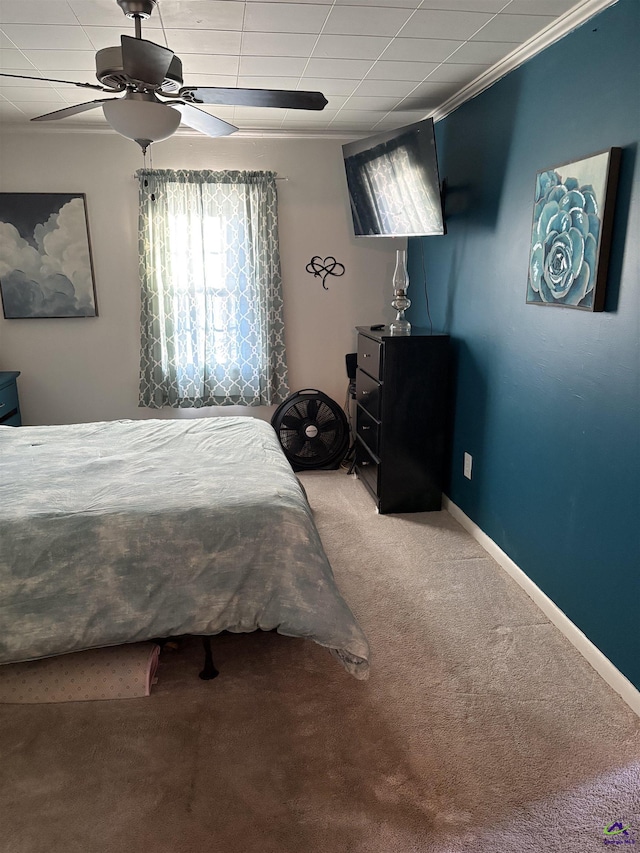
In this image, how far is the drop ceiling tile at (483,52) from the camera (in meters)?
2.53

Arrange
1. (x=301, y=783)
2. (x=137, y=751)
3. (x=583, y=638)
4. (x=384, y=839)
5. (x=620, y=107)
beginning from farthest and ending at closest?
(x=583, y=638)
(x=620, y=107)
(x=137, y=751)
(x=301, y=783)
(x=384, y=839)

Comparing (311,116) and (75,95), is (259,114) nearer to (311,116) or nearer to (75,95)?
(311,116)

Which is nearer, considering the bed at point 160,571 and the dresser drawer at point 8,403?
the bed at point 160,571

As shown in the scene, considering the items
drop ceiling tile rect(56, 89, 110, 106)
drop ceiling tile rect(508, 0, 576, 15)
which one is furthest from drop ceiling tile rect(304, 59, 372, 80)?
drop ceiling tile rect(56, 89, 110, 106)

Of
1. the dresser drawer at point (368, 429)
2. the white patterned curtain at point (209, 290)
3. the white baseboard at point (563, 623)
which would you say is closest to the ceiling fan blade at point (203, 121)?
the white patterned curtain at point (209, 290)

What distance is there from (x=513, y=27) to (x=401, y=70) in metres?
0.67

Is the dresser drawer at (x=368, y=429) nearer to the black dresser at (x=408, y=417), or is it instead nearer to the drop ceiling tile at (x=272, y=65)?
the black dresser at (x=408, y=417)

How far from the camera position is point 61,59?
8.86 ft

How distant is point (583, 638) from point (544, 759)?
626 mm

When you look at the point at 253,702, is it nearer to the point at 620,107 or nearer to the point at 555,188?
the point at 555,188

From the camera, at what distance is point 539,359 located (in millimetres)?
2576

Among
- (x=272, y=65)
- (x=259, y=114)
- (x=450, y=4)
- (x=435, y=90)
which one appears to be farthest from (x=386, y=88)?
(x=450, y=4)

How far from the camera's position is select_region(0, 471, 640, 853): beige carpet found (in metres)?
1.57

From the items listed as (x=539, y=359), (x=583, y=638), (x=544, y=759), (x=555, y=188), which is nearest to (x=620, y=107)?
(x=555, y=188)
